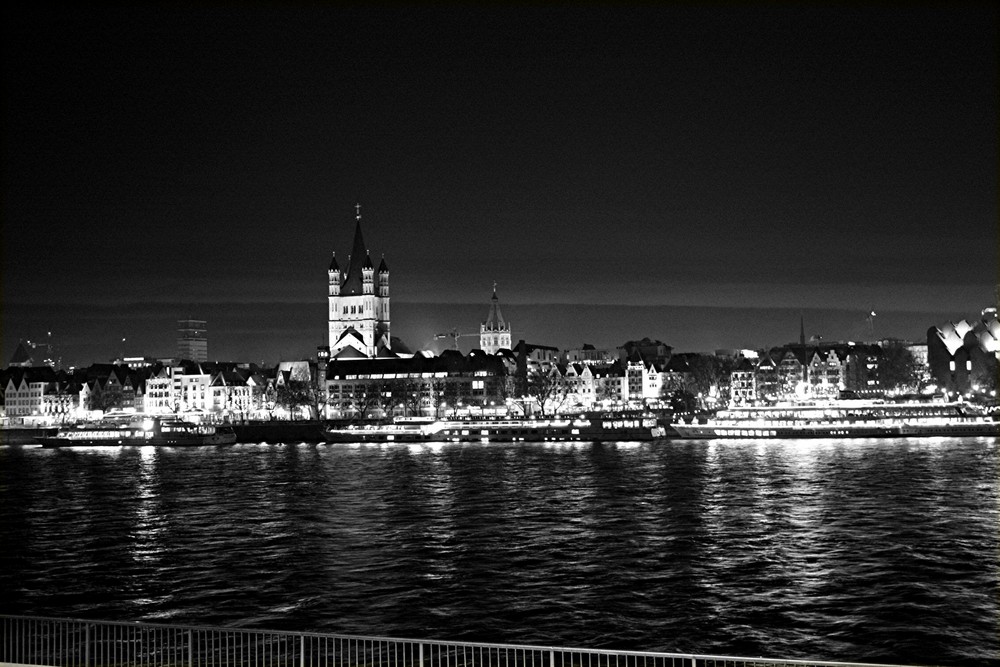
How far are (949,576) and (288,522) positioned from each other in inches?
736

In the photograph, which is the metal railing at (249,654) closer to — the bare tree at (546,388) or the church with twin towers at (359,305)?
the bare tree at (546,388)

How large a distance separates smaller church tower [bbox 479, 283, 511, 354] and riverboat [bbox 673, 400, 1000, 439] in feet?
280

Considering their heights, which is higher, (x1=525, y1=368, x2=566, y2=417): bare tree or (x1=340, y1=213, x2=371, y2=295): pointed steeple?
(x1=340, y1=213, x2=371, y2=295): pointed steeple

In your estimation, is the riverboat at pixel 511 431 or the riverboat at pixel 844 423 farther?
the riverboat at pixel 511 431

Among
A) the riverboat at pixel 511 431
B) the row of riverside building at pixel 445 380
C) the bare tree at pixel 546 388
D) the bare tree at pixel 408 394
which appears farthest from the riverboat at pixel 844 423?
the bare tree at pixel 408 394

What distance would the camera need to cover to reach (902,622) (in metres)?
19.2

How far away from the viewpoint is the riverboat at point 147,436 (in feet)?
302

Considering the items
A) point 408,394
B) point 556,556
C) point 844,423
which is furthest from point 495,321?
point 556,556

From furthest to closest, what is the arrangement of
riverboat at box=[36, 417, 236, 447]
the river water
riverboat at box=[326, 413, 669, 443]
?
riverboat at box=[36, 417, 236, 447]
riverboat at box=[326, 413, 669, 443]
the river water

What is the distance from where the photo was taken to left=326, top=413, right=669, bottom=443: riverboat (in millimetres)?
85225

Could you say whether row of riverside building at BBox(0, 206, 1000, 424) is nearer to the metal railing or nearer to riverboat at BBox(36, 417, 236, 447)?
riverboat at BBox(36, 417, 236, 447)

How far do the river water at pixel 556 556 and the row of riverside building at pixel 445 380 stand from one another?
252 ft

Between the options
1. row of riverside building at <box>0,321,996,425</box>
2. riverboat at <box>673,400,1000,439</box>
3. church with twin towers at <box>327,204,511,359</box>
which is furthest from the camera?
church with twin towers at <box>327,204,511,359</box>

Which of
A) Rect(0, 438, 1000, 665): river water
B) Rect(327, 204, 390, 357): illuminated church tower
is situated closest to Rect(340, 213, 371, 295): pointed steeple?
Rect(327, 204, 390, 357): illuminated church tower
